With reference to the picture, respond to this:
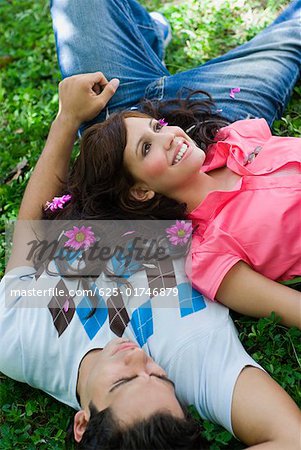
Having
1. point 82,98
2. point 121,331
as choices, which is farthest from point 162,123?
point 121,331

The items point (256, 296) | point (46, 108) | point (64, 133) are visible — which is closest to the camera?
point (256, 296)

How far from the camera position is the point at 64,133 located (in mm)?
3258

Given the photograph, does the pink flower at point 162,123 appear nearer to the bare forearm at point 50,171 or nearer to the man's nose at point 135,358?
the bare forearm at point 50,171

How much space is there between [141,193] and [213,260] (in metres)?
0.45

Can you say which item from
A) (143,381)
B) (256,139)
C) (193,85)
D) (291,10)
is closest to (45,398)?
(143,381)

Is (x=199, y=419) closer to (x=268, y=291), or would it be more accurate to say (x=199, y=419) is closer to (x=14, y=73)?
(x=268, y=291)

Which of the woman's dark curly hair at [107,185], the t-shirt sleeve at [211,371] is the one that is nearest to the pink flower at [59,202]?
the woman's dark curly hair at [107,185]

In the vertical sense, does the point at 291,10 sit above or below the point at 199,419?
above

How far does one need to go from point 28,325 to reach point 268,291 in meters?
0.92

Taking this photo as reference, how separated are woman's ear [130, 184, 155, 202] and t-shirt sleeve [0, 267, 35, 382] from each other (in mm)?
531

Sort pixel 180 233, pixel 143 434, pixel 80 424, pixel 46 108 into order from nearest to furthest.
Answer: pixel 143 434
pixel 80 424
pixel 180 233
pixel 46 108

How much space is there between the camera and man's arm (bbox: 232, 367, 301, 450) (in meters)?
2.20

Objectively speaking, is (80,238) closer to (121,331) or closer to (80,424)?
(121,331)

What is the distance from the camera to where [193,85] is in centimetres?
342
